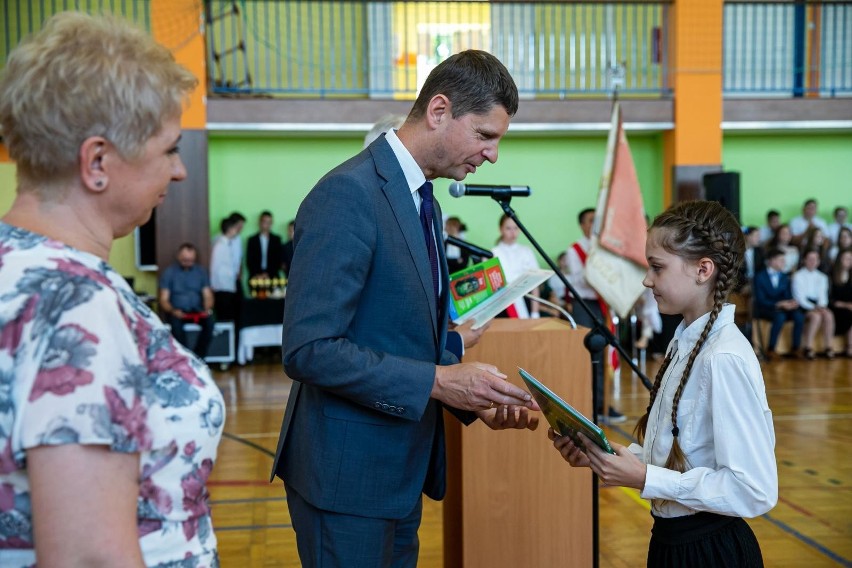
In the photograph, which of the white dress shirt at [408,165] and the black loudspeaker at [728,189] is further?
the black loudspeaker at [728,189]

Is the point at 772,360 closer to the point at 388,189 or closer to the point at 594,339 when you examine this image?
the point at 594,339

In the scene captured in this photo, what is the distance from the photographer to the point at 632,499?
4508mm

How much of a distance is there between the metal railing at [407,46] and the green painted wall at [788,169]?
153 cm

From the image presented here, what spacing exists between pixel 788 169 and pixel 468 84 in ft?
36.0

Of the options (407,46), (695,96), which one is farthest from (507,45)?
(695,96)

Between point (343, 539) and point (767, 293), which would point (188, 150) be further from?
point (343, 539)

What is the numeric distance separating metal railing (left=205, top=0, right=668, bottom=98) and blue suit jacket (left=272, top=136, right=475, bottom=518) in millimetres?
9982

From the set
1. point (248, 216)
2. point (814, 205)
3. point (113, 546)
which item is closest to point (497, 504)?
point (113, 546)

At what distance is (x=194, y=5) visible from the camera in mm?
10211

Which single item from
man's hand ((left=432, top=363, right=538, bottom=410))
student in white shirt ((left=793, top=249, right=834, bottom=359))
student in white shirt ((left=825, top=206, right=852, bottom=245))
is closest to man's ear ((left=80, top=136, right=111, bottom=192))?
man's hand ((left=432, top=363, right=538, bottom=410))

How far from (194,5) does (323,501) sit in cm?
957

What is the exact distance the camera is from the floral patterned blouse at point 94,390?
0.91m

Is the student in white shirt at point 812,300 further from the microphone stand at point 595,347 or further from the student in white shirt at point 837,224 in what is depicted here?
the microphone stand at point 595,347

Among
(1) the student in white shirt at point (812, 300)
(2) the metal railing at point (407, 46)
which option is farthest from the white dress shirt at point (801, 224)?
(2) the metal railing at point (407, 46)
